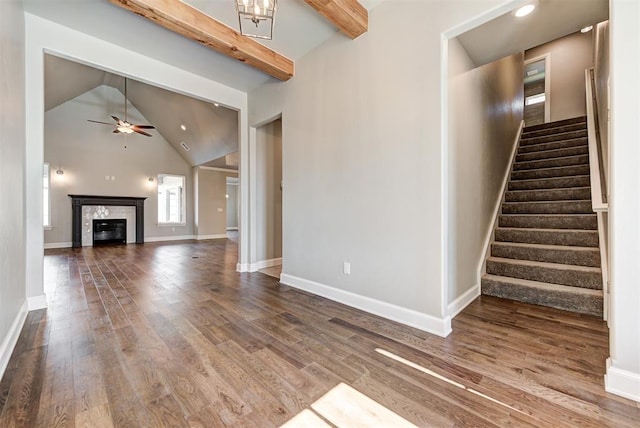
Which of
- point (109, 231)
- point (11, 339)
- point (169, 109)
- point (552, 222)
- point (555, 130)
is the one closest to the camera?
point (11, 339)

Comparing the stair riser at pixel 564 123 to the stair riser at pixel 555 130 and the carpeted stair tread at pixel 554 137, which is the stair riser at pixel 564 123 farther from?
the carpeted stair tread at pixel 554 137

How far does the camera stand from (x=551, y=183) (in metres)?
3.78

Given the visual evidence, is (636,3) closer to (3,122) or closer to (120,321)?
(3,122)

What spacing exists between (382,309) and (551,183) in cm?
331

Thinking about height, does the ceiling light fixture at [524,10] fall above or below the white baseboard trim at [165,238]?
above

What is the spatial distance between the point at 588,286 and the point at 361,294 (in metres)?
2.19

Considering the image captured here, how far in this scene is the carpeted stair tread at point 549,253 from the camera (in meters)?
2.73

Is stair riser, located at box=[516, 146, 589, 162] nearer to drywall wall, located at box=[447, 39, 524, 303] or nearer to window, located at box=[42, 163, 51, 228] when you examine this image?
drywall wall, located at box=[447, 39, 524, 303]

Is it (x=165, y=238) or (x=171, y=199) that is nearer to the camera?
(x=165, y=238)

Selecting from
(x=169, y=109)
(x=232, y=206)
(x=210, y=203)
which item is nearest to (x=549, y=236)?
(x=169, y=109)

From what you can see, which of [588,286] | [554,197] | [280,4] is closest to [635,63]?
[588,286]

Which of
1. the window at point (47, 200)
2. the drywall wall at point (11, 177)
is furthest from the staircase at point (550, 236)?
the window at point (47, 200)

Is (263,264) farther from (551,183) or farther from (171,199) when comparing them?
(171,199)

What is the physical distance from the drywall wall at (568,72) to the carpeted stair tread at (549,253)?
4.62 metres
